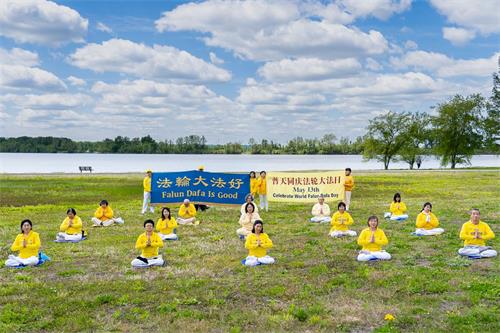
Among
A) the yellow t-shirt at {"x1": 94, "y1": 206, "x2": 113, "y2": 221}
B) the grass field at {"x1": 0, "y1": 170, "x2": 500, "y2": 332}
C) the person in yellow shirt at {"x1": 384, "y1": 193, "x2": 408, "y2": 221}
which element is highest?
the person in yellow shirt at {"x1": 384, "y1": 193, "x2": 408, "y2": 221}

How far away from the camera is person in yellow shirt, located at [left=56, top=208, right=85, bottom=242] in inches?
767

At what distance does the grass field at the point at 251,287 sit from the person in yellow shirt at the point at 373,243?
50 cm

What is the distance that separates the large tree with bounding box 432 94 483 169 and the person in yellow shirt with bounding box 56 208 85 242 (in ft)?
270

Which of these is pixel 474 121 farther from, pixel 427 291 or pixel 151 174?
pixel 427 291

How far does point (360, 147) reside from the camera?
362ft

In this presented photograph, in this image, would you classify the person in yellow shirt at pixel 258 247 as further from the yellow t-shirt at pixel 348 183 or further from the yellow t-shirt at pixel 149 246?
the yellow t-shirt at pixel 348 183

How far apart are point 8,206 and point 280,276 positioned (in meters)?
25.6

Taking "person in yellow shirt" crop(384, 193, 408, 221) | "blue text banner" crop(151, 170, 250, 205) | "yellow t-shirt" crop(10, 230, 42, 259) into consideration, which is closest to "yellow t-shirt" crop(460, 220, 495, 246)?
"person in yellow shirt" crop(384, 193, 408, 221)

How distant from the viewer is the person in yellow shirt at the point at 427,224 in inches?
771

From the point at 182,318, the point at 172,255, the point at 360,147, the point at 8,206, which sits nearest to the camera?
the point at 182,318

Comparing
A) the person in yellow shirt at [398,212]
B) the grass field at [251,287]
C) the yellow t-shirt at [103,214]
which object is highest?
the person in yellow shirt at [398,212]

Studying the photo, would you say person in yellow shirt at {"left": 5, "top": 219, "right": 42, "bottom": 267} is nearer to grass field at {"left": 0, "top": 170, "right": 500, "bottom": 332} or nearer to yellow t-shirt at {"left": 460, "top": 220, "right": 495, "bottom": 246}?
grass field at {"left": 0, "top": 170, "right": 500, "bottom": 332}

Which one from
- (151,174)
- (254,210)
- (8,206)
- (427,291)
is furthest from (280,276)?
(8,206)

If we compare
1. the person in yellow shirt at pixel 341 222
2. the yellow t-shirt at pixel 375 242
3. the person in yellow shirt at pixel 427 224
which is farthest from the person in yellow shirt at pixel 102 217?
the person in yellow shirt at pixel 427 224
